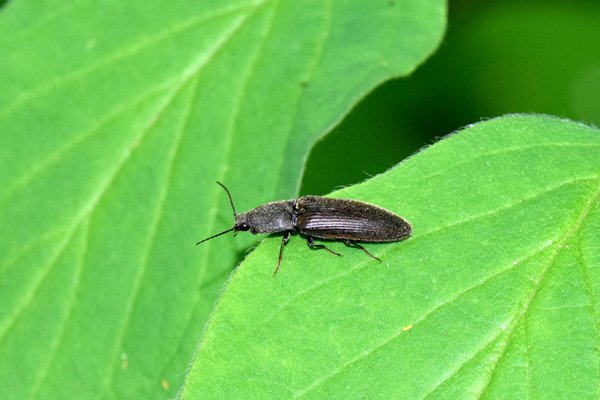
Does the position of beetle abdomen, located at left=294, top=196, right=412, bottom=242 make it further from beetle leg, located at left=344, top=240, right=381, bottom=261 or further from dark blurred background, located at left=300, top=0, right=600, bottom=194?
dark blurred background, located at left=300, top=0, right=600, bottom=194

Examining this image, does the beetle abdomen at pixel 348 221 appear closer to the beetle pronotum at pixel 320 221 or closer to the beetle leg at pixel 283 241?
the beetle pronotum at pixel 320 221

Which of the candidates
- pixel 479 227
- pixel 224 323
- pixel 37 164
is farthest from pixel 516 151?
pixel 37 164

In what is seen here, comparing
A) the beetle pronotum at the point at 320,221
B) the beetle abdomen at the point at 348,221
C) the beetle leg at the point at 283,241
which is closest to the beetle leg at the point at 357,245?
the beetle pronotum at the point at 320,221

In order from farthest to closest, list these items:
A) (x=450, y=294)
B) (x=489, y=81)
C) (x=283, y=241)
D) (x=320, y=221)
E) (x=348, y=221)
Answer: (x=489, y=81) < (x=320, y=221) < (x=348, y=221) < (x=283, y=241) < (x=450, y=294)

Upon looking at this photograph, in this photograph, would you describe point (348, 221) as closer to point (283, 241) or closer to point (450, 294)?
point (283, 241)

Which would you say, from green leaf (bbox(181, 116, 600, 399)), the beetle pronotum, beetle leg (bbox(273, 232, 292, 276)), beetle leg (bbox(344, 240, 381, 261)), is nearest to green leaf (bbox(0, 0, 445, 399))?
the beetle pronotum

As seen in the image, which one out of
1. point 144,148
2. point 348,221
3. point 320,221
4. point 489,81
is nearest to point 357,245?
point 348,221
